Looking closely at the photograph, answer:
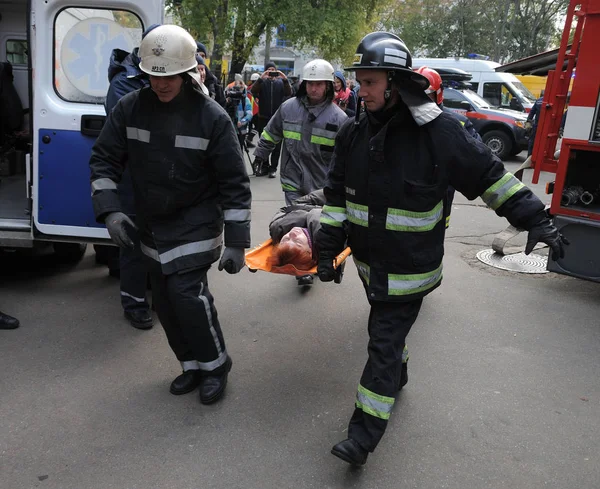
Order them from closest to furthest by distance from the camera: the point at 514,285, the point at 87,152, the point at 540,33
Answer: the point at 87,152, the point at 514,285, the point at 540,33

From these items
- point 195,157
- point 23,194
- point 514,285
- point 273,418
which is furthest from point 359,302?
point 23,194

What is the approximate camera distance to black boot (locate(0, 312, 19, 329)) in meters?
4.31

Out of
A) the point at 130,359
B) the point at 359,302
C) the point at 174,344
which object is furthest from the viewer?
the point at 359,302

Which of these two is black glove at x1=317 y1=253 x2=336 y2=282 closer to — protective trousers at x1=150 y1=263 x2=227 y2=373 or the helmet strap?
protective trousers at x1=150 y1=263 x2=227 y2=373

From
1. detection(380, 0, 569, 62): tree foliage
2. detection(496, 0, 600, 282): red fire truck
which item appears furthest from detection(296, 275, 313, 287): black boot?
detection(380, 0, 569, 62): tree foliage

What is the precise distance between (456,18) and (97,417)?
4152cm

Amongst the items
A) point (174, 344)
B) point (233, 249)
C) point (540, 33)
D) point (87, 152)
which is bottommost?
point (174, 344)

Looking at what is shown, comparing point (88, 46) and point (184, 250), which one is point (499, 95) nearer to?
point (88, 46)

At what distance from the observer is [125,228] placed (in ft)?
11.0

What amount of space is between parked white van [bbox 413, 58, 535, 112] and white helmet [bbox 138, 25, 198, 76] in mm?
15177

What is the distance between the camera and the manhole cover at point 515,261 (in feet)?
20.8

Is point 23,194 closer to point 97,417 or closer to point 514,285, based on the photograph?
point 97,417

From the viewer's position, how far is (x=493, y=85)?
1792 centimetres

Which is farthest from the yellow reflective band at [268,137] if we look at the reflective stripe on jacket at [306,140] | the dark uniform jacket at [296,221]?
the dark uniform jacket at [296,221]
